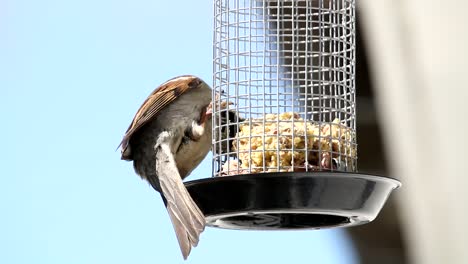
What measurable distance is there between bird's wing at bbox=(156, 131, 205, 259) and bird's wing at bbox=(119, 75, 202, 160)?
26 centimetres

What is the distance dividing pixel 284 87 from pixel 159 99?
2.79 feet

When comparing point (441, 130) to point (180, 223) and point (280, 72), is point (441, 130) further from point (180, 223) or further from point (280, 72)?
point (180, 223)

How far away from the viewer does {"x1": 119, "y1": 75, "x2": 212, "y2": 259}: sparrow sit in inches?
269

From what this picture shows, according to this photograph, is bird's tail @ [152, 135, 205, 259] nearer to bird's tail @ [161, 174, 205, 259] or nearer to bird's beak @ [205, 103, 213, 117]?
bird's tail @ [161, 174, 205, 259]

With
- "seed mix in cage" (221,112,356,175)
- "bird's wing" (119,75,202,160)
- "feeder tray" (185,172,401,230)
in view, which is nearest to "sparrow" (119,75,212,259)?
"bird's wing" (119,75,202,160)

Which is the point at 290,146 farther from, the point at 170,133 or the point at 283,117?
the point at 170,133

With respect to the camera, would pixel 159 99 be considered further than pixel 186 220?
Yes

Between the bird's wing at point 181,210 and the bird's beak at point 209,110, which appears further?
the bird's beak at point 209,110

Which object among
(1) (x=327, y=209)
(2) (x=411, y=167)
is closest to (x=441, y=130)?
(2) (x=411, y=167)

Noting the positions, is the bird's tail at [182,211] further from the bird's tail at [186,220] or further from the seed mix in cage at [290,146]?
the seed mix in cage at [290,146]

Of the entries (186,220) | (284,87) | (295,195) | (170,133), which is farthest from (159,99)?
(295,195)

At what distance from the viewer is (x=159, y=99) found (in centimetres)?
695

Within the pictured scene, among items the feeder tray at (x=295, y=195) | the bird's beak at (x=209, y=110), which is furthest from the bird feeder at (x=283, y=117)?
the bird's beak at (x=209, y=110)

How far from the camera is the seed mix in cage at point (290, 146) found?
616 centimetres
